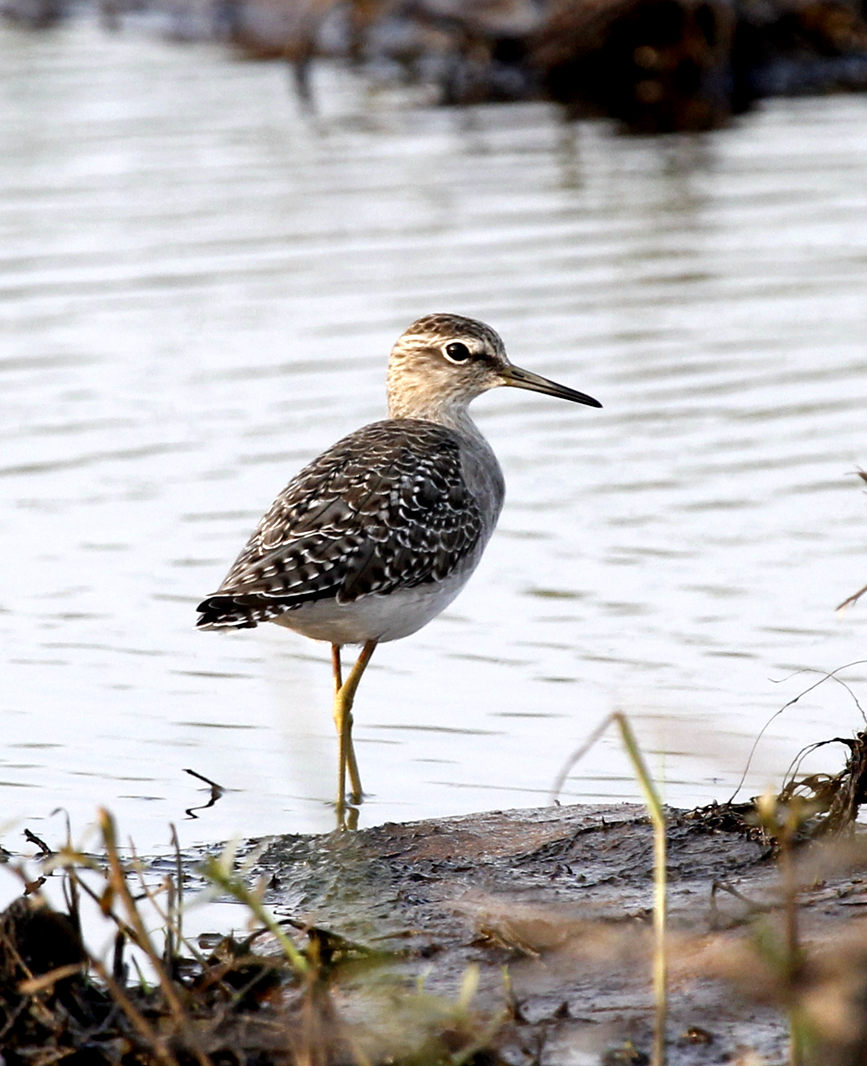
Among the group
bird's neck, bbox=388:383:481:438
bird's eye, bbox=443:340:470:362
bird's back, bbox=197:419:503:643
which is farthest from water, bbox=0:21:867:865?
bird's eye, bbox=443:340:470:362

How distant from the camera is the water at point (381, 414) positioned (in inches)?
310

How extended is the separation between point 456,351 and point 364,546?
1677 millimetres

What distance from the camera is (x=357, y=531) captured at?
7438mm

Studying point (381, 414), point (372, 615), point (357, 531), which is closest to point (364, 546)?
point (357, 531)

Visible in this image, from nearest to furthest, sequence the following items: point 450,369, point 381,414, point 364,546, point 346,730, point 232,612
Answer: point 232,612
point 364,546
point 346,730
point 450,369
point 381,414

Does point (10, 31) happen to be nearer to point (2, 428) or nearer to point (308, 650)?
point (2, 428)

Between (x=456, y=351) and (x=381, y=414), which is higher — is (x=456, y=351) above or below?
above

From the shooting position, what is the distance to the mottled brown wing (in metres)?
7.13

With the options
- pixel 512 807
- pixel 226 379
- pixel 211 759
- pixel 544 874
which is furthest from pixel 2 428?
pixel 544 874

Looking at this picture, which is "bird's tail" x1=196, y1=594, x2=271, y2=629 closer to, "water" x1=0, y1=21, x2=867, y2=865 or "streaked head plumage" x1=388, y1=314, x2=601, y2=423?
"water" x1=0, y1=21, x2=867, y2=865

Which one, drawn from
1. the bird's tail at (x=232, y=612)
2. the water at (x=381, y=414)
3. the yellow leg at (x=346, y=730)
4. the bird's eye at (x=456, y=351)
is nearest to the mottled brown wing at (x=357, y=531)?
the bird's tail at (x=232, y=612)

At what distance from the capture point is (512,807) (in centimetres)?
725

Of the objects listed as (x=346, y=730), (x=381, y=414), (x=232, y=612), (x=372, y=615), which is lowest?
(x=381, y=414)

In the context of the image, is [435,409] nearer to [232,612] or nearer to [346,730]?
[346,730]
